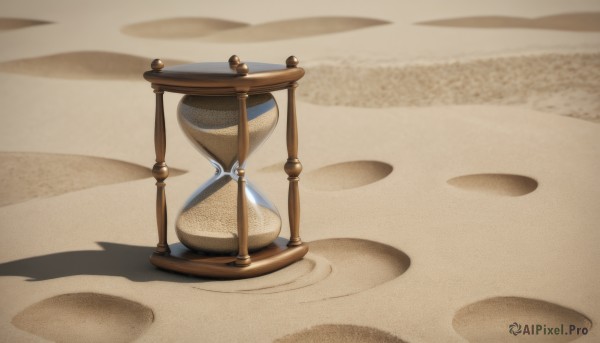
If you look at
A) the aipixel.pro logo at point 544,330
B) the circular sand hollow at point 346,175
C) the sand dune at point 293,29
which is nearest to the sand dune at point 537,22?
the sand dune at point 293,29

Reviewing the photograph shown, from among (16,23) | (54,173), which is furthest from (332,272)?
(16,23)

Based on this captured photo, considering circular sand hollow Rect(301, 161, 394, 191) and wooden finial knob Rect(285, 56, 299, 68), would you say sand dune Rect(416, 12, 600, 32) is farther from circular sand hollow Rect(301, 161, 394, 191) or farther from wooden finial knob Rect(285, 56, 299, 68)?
wooden finial knob Rect(285, 56, 299, 68)

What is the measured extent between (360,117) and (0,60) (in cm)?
444

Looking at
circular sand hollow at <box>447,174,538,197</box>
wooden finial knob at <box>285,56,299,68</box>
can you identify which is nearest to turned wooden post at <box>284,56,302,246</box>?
wooden finial knob at <box>285,56,299,68</box>

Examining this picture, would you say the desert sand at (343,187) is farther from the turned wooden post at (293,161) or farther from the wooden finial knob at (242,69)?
the wooden finial knob at (242,69)

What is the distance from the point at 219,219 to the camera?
366 cm

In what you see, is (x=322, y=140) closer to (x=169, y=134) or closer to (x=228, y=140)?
(x=169, y=134)

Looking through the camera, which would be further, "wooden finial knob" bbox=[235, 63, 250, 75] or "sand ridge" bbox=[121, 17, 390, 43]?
"sand ridge" bbox=[121, 17, 390, 43]

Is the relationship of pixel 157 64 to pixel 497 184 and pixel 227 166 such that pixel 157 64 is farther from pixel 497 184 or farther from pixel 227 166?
pixel 497 184

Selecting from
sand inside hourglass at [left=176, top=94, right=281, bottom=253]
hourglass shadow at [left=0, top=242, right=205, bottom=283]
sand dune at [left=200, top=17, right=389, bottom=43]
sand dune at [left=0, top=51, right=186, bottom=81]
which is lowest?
hourglass shadow at [left=0, top=242, right=205, bottom=283]

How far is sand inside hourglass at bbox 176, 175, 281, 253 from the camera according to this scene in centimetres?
366

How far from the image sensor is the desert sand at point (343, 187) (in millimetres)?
3316

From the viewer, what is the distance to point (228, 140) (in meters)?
3.47

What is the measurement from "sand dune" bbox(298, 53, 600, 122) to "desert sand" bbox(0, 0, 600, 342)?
0.11ft
